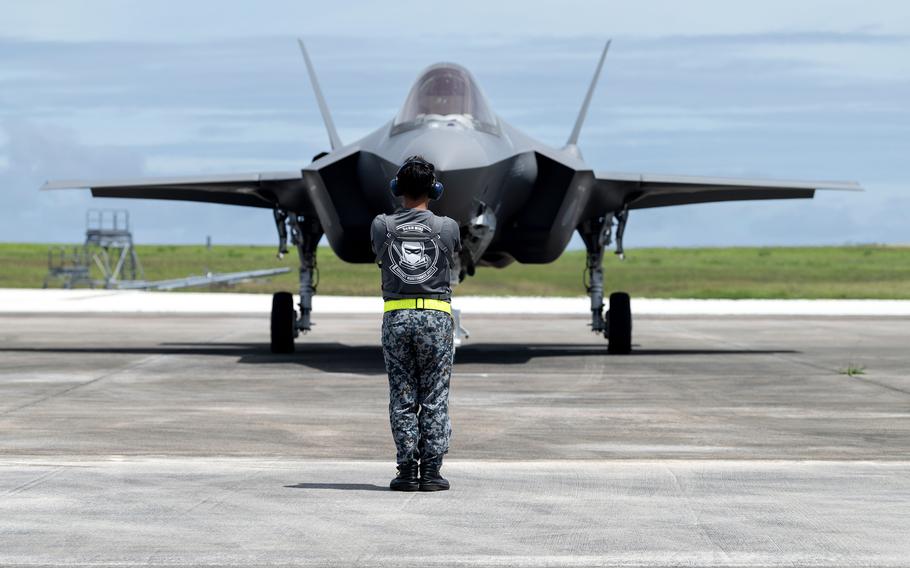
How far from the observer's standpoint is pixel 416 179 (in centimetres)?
801

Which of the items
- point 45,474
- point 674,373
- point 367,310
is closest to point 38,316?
point 367,310

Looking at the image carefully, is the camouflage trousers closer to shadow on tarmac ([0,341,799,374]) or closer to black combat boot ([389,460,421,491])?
black combat boot ([389,460,421,491])

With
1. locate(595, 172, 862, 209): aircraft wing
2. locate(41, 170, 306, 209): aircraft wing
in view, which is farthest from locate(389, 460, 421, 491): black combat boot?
locate(595, 172, 862, 209): aircraft wing

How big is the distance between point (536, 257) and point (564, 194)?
1261 millimetres

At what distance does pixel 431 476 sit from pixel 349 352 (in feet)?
44.0

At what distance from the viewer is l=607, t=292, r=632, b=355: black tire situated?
2008 centimetres

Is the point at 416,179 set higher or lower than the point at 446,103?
lower

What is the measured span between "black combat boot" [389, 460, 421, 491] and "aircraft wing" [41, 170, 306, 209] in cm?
1090

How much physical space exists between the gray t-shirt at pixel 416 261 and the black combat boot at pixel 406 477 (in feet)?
3.12

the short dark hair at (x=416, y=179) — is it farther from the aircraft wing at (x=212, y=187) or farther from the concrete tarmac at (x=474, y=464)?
the aircraft wing at (x=212, y=187)

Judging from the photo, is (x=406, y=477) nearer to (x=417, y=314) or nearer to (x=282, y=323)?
(x=417, y=314)

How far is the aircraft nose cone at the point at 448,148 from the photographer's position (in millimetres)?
14609

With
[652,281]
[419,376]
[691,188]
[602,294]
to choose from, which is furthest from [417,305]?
[652,281]

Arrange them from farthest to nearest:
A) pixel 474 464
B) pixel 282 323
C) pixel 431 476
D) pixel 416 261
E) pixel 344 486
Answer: pixel 282 323 < pixel 474 464 < pixel 416 261 < pixel 344 486 < pixel 431 476
